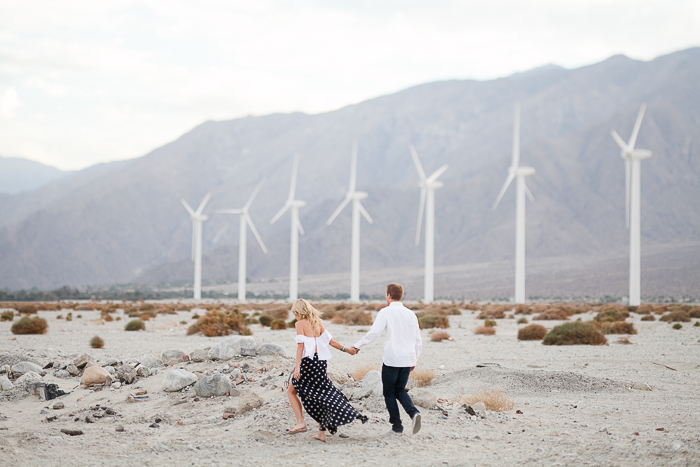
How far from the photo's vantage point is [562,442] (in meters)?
9.54

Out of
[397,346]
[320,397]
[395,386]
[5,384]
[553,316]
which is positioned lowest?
[553,316]

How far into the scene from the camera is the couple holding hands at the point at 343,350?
9375 mm

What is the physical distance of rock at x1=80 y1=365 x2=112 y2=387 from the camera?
14383 mm

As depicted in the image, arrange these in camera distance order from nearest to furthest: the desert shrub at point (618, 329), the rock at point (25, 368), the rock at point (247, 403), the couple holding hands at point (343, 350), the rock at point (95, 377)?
the couple holding hands at point (343, 350)
the rock at point (247, 403)
the rock at point (95, 377)
the rock at point (25, 368)
the desert shrub at point (618, 329)

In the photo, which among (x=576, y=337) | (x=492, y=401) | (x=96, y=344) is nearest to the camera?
(x=492, y=401)

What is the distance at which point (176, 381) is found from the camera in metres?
13.5

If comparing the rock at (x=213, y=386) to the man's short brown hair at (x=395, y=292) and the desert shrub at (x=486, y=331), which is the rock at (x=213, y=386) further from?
the desert shrub at (x=486, y=331)

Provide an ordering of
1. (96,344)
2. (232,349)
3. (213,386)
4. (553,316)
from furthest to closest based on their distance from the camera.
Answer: (553,316)
(96,344)
(232,349)
(213,386)

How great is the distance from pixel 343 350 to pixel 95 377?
7.74 m

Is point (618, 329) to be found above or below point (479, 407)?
below

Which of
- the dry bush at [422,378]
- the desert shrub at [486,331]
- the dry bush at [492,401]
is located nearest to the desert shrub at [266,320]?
the desert shrub at [486,331]

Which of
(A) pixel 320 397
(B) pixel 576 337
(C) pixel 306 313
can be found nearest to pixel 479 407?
(A) pixel 320 397

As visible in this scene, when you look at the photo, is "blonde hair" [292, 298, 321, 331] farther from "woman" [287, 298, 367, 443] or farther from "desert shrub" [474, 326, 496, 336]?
"desert shrub" [474, 326, 496, 336]

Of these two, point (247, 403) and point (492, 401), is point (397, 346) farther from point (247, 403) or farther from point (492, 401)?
point (247, 403)
